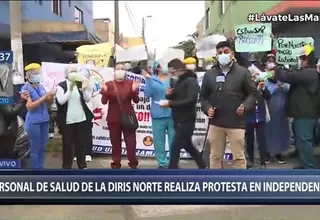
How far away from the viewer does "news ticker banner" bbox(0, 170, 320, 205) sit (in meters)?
4.42

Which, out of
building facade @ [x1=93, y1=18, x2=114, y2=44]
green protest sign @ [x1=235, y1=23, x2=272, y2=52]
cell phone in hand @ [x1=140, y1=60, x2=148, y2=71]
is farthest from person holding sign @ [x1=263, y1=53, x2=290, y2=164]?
building facade @ [x1=93, y1=18, x2=114, y2=44]

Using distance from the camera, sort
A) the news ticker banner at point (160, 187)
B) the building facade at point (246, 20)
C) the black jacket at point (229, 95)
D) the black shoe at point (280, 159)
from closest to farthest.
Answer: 1. the news ticker banner at point (160, 187)
2. the building facade at point (246, 20)
3. the black shoe at point (280, 159)
4. the black jacket at point (229, 95)

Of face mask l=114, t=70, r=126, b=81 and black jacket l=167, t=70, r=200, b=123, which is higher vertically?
face mask l=114, t=70, r=126, b=81

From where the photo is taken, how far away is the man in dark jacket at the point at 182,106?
4859mm

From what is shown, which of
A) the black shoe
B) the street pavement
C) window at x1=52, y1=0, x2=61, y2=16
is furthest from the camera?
window at x1=52, y1=0, x2=61, y2=16

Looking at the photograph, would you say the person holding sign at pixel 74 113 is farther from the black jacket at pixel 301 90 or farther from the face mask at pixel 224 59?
the black jacket at pixel 301 90

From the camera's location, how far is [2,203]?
4.54m

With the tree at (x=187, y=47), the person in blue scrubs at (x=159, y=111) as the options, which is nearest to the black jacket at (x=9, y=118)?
the person in blue scrubs at (x=159, y=111)

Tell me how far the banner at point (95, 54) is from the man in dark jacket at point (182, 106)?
0.61 metres

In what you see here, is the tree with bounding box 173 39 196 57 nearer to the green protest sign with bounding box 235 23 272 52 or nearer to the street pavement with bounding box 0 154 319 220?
the green protest sign with bounding box 235 23 272 52

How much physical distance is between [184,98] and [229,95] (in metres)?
0.41

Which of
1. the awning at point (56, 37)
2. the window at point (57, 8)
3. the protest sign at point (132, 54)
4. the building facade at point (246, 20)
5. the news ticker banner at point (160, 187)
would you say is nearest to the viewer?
the news ticker banner at point (160, 187)

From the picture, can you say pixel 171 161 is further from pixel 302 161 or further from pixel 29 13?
pixel 29 13

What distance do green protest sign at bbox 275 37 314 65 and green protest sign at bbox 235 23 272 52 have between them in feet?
0.28
